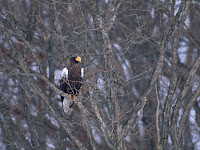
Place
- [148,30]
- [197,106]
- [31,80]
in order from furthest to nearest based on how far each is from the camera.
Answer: [197,106] → [148,30] → [31,80]

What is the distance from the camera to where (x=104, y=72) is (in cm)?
577

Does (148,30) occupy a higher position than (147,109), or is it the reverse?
(148,30)

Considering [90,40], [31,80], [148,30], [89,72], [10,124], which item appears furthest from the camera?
[90,40]

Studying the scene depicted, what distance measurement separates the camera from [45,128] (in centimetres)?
970

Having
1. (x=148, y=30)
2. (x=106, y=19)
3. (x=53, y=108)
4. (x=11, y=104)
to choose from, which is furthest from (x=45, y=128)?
(x=106, y=19)

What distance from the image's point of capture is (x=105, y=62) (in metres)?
5.92

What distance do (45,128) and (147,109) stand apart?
9.83 feet

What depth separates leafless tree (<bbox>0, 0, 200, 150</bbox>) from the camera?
5.71m

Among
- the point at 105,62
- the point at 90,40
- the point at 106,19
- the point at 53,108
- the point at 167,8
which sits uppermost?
the point at 90,40

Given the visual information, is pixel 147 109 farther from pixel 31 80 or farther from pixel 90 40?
pixel 31 80

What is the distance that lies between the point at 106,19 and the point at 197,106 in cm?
447

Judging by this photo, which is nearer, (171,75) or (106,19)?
(106,19)

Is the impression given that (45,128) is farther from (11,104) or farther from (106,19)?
(106,19)

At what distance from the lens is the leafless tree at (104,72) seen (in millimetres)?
5715
